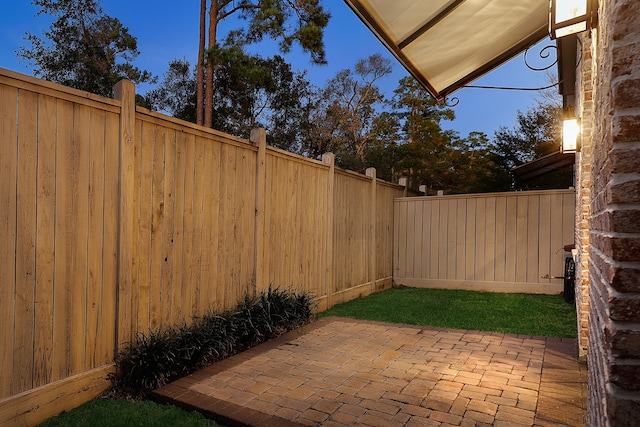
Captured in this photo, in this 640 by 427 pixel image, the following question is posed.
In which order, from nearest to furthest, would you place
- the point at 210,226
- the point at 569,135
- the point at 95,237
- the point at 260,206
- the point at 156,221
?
1. the point at 95,237
2. the point at 156,221
3. the point at 210,226
4. the point at 569,135
5. the point at 260,206

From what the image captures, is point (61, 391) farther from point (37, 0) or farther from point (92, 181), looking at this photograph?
point (37, 0)

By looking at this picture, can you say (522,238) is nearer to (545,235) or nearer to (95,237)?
(545,235)

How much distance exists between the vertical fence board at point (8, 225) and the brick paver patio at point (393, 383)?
39.2 inches

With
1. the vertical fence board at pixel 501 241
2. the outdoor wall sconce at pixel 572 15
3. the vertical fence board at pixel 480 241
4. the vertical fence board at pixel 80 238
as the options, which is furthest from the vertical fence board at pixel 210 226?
the vertical fence board at pixel 501 241

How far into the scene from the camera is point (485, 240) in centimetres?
777

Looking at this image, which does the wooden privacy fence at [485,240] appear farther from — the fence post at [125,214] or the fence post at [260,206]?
the fence post at [125,214]

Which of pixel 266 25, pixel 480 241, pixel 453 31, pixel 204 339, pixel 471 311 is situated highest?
pixel 266 25

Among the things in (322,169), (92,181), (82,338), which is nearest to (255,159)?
(322,169)

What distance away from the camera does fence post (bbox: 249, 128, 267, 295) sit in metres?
4.61

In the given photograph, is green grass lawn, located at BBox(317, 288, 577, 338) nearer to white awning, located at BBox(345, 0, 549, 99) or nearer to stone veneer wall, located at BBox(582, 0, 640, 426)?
white awning, located at BBox(345, 0, 549, 99)

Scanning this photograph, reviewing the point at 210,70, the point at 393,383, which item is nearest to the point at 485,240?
the point at 393,383

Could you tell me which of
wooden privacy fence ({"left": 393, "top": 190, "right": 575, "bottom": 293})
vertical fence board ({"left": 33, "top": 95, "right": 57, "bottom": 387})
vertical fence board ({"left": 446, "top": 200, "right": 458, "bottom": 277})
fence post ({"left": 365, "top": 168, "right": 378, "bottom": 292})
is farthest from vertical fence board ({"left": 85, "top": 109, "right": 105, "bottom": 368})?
vertical fence board ({"left": 446, "top": 200, "right": 458, "bottom": 277})

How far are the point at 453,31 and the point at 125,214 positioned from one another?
3154 mm

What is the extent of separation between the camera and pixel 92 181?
2924 mm
